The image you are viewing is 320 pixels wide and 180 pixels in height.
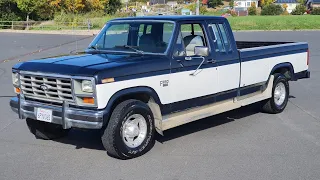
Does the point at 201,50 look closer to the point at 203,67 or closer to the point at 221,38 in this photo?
the point at 203,67

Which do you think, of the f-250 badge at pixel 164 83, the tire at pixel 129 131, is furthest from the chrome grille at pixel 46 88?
the f-250 badge at pixel 164 83

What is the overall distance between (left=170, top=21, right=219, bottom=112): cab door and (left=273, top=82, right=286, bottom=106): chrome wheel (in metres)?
2.23

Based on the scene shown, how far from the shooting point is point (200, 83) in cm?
684

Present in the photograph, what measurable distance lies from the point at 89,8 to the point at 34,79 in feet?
176

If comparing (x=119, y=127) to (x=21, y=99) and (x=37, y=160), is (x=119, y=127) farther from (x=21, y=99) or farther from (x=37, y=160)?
(x=21, y=99)

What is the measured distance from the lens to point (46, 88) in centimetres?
593

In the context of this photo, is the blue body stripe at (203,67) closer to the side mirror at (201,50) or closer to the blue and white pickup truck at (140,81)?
the blue and white pickup truck at (140,81)

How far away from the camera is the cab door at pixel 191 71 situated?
6.50 m

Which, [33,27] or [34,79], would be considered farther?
[33,27]

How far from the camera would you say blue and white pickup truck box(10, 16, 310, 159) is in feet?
18.5

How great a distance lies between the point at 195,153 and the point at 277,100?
3.39 metres

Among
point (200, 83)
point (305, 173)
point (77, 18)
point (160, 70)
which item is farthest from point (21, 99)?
point (77, 18)

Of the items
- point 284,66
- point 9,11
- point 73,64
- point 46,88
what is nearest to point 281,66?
point 284,66

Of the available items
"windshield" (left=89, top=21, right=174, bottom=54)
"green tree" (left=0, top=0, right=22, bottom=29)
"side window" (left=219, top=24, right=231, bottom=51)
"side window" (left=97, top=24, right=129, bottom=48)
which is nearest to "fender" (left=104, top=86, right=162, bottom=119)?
"windshield" (left=89, top=21, right=174, bottom=54)
